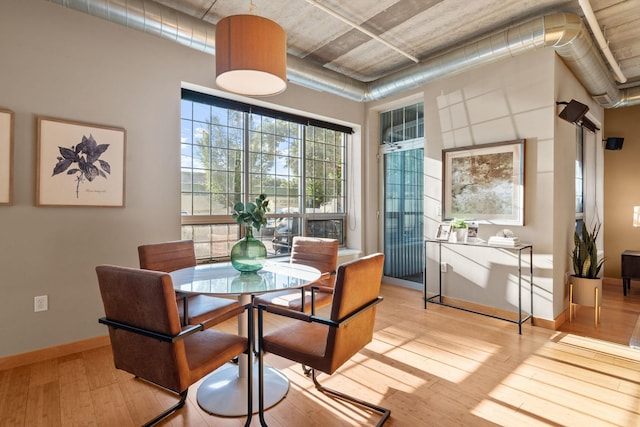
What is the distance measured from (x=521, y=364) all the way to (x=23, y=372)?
3678 millimetres

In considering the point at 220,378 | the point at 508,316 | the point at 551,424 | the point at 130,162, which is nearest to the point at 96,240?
the point at 130,162

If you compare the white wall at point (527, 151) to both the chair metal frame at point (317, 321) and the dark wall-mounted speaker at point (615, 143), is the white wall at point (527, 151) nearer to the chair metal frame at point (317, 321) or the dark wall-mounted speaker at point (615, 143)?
the dark wall-mounted speaker at point (615, 143)

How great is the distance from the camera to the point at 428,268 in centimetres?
436

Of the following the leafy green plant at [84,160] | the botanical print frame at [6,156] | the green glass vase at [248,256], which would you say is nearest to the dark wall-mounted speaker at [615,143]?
the green glass vase at [248,256]

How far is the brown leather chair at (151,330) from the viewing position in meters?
1.42

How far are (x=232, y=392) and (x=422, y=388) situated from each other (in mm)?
1242

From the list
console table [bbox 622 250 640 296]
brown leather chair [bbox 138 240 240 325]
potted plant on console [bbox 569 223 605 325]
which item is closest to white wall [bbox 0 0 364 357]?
brown leather chair [bbox 138 240 240 325]

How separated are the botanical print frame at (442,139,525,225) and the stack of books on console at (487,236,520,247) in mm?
243

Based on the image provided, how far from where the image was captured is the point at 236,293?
1.75 m

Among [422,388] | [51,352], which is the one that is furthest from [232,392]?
[51,352]

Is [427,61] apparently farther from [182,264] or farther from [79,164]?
[79,164]

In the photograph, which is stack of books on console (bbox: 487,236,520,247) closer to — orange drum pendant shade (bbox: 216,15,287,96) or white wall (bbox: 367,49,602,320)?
white wall (bbox: 367,49,602,320)

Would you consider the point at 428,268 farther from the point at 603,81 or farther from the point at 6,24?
the point at 6,24

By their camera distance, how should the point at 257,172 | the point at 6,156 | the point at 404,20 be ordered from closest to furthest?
the point at 6,156 → the point at 404,20 → the point at 257,172
